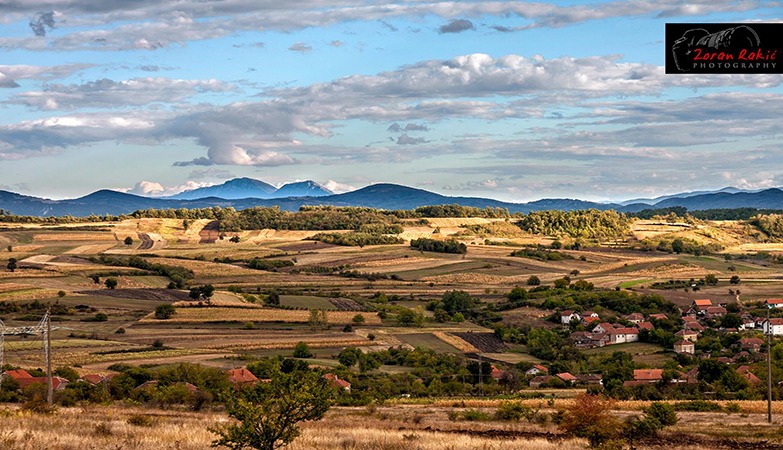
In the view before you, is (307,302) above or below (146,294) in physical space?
below

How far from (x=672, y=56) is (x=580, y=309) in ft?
230

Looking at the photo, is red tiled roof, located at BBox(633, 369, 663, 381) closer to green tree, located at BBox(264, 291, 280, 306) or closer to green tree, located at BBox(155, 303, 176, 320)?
green tree, located at BBox(264, 291, 280, 306)

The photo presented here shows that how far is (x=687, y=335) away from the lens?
264 ft

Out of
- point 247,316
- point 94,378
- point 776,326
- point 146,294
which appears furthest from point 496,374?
point 146,294

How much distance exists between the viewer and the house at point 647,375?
6194cm

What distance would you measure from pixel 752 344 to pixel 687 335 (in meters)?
6.31

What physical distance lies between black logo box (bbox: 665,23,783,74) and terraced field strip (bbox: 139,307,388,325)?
58.5m

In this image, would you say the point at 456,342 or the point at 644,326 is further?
the point at 644,326

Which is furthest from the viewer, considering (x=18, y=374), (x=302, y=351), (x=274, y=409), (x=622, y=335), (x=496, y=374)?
(x=622, y=335)

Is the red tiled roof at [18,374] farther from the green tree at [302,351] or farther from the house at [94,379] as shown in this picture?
the green tree at [302,351]

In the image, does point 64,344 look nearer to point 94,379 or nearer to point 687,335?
point 94,379

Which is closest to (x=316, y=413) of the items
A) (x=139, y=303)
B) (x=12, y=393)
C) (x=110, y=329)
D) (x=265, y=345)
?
(x=12, y=393)

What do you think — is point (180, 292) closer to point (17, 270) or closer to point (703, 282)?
point (17, 270)

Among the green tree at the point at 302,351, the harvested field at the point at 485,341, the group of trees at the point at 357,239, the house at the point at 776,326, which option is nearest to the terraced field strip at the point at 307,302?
the harvested field at the point at 485,341
